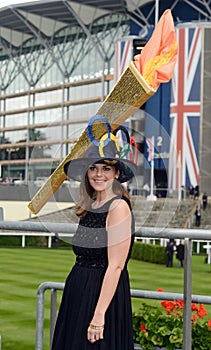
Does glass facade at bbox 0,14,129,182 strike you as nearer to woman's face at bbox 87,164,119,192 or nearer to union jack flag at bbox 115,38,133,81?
union jack flag at bbox 115,38,133,81

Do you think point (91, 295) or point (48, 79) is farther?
point (48, 79)

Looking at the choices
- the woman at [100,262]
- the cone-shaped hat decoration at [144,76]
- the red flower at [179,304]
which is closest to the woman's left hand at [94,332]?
the woman at [100,262]

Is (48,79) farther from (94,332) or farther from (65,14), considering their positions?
(94,332)

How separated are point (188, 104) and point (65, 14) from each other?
20433 mm

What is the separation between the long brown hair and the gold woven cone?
99mm

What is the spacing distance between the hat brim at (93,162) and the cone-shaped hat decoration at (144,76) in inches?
6.2

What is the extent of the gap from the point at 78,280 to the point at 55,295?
520mm

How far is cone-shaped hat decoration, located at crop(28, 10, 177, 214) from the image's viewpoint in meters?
2.54

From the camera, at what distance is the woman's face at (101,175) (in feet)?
10.2

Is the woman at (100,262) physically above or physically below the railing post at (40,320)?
above

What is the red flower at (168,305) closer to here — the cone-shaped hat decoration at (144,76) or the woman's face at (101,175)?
the woman's face at (101,175)

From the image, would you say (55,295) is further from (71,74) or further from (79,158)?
(71,74)

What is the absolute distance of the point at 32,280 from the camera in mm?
10812

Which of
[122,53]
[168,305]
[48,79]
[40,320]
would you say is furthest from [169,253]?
[48,79]
